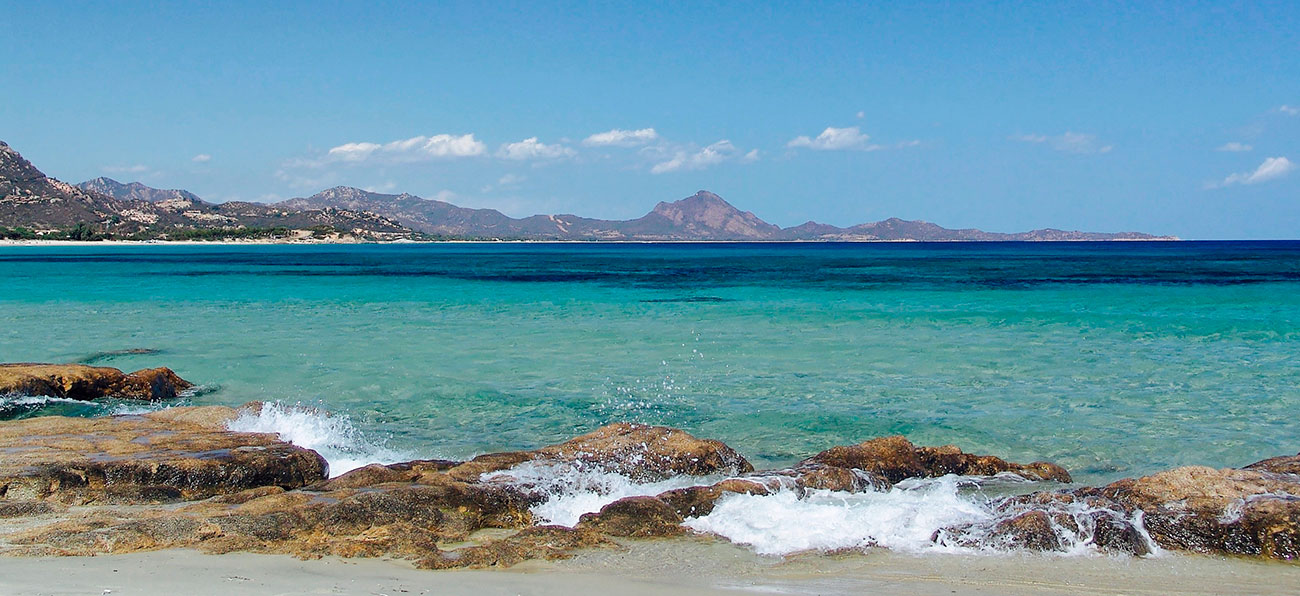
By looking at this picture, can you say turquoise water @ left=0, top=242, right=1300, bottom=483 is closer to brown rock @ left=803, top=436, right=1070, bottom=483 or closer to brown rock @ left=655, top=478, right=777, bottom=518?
brown rock @ left=803, top=436, right=1070, bottom=483

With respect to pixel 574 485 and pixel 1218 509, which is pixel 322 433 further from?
pixel 1218 509

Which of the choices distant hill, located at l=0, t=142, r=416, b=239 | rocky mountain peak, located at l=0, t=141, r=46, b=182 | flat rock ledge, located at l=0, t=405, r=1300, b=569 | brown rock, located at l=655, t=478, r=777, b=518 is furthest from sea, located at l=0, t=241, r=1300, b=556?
rocky mountain peak, located at l=0, t=141, r=46, b=182

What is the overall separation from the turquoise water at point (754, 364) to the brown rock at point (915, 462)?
50.4 inches

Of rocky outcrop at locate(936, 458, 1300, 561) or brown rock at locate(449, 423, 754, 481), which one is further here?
brown rock at locate(449, 423, 754, 481)

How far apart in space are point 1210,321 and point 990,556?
Result: 82.5ft

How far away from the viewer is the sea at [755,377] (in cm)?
1173

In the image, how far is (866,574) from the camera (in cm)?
717

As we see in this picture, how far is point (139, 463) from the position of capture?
9.39m

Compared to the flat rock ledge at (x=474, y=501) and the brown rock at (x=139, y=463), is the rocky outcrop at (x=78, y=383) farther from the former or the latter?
the flat rock ledge at (x=474, y=501)

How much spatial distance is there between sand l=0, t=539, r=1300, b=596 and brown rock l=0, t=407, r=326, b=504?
2065 mm

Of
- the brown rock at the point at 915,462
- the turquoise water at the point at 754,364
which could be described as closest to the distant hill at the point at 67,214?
the turquoise water at the point at 754,364

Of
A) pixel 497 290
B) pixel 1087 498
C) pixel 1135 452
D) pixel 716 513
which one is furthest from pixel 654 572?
pixel 497 290

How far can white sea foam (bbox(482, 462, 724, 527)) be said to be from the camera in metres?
9.02

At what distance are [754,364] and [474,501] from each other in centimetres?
1196
